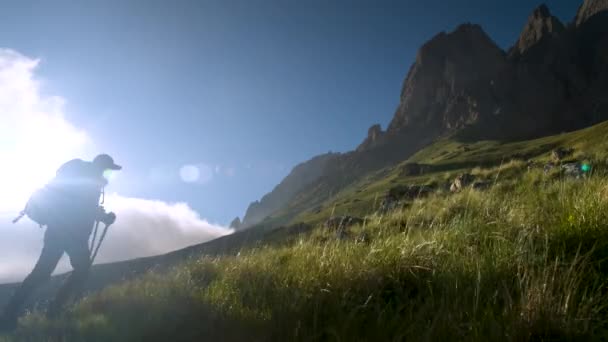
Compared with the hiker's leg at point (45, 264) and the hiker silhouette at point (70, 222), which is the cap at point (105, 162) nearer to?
the hiker silhouette at point (70, 222)

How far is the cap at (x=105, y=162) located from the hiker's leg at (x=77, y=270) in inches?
77.8

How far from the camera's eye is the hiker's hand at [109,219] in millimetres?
9836

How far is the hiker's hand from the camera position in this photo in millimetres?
9836

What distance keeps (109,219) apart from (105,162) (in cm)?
151

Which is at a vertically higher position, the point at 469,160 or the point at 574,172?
the point at 469,160

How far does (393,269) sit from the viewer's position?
3.60 meters

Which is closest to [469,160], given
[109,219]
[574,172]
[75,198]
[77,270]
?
[574,172]

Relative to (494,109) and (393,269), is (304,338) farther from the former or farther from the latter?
(494,109)

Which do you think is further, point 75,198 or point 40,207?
point 75,198

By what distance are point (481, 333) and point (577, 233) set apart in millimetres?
1726

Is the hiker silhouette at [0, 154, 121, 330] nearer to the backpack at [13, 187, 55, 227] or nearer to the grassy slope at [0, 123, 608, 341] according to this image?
the backpack at [13, 187, 55, 227]

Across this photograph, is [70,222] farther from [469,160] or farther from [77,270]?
[469,160]

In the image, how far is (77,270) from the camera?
29.7ft

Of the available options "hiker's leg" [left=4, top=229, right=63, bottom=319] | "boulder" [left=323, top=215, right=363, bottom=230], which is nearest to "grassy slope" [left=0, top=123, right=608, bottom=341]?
"boulder" [left=323, top=215, right=363, bottom=230]
